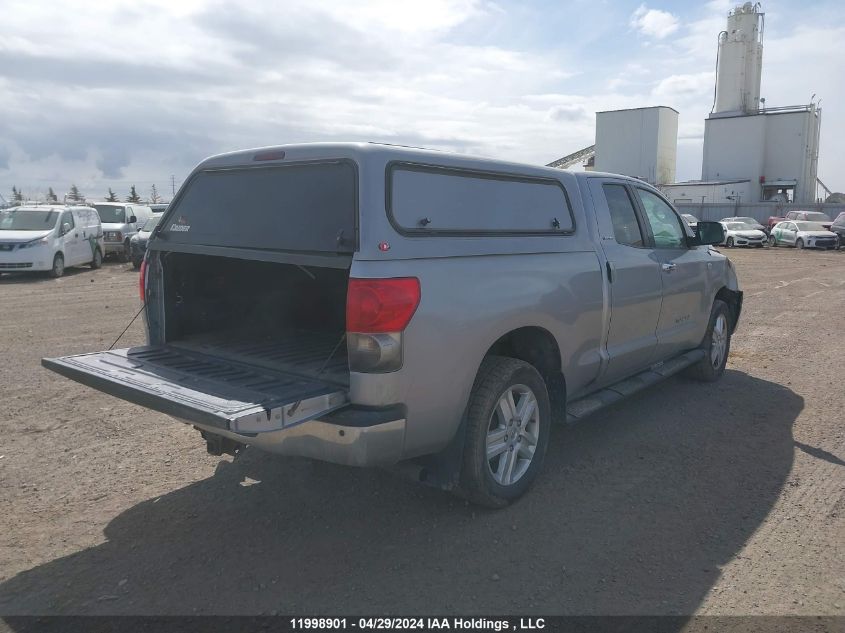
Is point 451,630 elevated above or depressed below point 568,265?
below

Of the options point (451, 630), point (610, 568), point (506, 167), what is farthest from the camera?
point (506, 167)

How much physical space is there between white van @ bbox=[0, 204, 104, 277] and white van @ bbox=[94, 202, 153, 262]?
1.97m

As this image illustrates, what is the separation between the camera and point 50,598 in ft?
10.5

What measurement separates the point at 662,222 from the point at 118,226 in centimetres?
1940

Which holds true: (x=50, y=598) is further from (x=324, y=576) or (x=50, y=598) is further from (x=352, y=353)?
(x=352, y=353)

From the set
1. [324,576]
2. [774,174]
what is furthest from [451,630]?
[774,174]

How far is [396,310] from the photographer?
3.31 meters

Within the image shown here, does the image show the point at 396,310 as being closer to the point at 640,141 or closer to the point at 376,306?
the point at 376,306

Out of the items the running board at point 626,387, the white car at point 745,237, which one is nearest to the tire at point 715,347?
the running board at point 626,387

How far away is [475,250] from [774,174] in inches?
2066

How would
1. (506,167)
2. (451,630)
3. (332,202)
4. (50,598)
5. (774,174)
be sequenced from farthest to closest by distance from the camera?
(774,174), (506,167), (332,202), (50,598), (451,630)

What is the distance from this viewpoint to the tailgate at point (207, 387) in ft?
10.4

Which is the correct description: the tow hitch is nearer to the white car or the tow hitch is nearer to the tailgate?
the tailgate

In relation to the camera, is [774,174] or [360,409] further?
[774,174]
